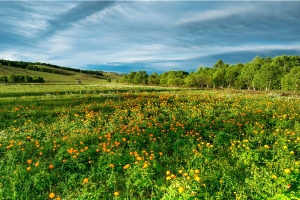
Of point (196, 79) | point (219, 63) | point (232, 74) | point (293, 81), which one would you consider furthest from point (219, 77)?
point (219, 63)

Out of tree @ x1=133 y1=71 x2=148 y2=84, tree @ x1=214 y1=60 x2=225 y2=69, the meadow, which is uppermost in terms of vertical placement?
tree @ x1=214 y1=60 x2=225 y2=69

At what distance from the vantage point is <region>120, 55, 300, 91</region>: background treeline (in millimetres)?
47409

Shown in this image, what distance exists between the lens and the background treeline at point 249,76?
47409mm

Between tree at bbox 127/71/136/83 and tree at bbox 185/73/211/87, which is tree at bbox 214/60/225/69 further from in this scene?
tree at bbox 127/71/136/83

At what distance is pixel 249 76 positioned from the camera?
6125 cm

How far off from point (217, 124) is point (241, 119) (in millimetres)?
1771

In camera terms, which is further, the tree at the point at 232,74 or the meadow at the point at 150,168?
the tree at the point at 232,74

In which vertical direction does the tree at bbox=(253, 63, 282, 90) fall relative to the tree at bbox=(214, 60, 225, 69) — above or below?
below

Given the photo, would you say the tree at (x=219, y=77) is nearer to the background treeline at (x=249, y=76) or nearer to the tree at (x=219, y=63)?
the background treeline at (x=249, y=76)

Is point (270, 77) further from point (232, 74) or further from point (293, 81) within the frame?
point (232, 74)

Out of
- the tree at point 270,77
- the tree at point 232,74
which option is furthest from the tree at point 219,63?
the tree at point 270,77

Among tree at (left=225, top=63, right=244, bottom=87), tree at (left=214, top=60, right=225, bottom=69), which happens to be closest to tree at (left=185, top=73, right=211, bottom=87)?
tree at (left=225, top=63, right=244, bottom=87)

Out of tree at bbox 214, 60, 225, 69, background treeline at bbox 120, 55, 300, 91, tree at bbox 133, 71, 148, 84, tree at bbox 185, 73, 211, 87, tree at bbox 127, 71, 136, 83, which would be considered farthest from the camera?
tree at bbox 127, 71, 136, 83

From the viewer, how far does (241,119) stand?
37.3 ft
